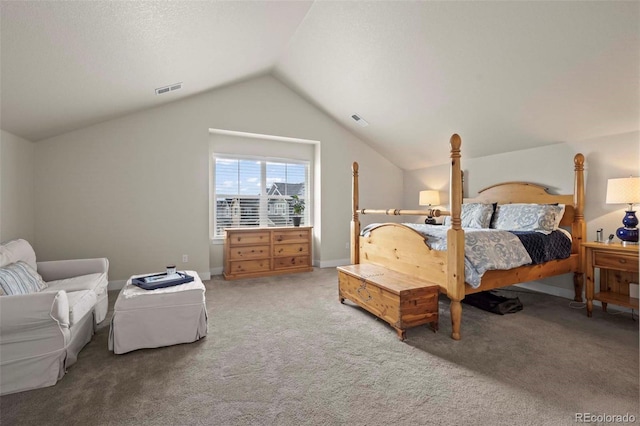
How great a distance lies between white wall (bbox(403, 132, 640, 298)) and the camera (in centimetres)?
314

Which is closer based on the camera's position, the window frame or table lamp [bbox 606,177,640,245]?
table lamp [bbox 606,177,640,245]

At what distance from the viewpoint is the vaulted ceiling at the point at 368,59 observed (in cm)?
211

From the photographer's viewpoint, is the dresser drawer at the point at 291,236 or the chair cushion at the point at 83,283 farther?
the dresser drawer at the point at 291,236

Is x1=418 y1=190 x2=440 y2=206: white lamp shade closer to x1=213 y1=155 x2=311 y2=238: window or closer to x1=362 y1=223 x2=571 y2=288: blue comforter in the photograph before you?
x1=362 y1=223 x2=571 y2=288: blue comforter

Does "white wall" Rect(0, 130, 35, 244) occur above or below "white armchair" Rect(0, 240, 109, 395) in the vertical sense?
above

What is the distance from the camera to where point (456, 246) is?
2.39 meters

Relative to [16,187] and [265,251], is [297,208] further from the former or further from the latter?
[16,187]

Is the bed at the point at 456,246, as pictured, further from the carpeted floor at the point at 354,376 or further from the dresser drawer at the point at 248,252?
the dresser drawer at the point at 248,252

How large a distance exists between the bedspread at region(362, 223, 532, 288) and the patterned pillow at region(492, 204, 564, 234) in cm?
72

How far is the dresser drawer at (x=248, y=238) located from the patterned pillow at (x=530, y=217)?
10.7ft

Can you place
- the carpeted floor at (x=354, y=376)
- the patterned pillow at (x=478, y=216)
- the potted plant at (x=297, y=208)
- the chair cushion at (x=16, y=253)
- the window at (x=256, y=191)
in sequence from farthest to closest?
the potted plant at (x=297, y=208), the window at (x=256, y=191), the patterned pillow at (x=478, y=216), the chair cushion at (x=16, y=253), the carpeted floor at (x=354, y=376)

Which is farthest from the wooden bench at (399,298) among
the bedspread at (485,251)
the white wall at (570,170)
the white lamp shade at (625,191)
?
the white wall at (570,170)

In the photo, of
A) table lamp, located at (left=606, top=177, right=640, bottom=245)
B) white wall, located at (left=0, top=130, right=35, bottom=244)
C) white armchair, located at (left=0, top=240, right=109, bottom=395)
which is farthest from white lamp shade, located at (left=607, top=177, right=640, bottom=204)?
white wall, located at (left=0, top=130, right=35, bottom=244)

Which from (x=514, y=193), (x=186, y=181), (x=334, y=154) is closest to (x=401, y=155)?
(x=334, y=154)
